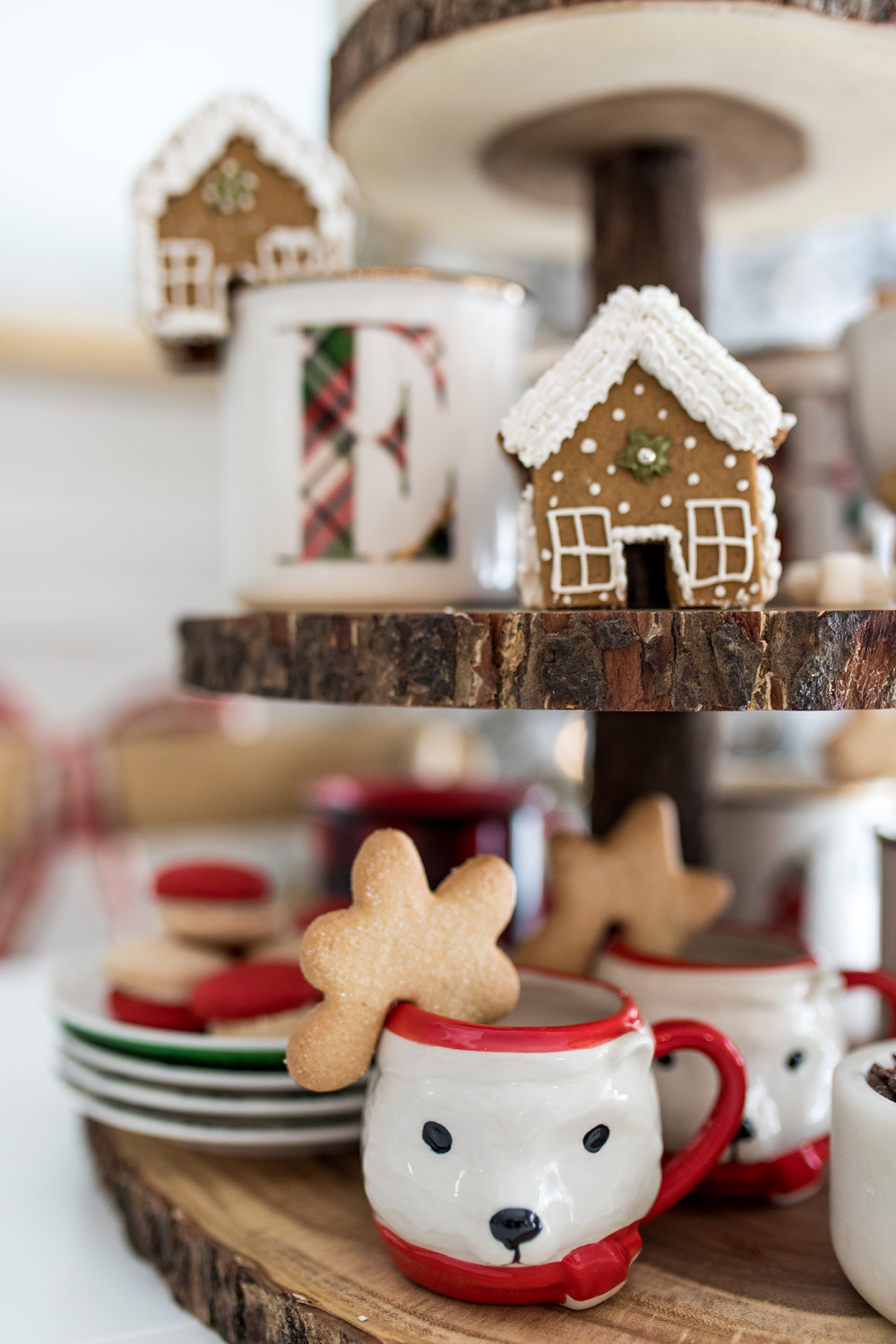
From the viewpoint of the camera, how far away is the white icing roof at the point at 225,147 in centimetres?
62

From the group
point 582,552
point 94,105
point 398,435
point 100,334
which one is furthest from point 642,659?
point 94,105

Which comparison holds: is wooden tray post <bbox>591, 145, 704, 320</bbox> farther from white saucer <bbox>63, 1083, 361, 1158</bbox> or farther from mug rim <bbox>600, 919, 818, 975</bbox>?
white saucer <bbox>63, 1083, 361, 1158</bbox>

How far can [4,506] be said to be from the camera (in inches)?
91.2

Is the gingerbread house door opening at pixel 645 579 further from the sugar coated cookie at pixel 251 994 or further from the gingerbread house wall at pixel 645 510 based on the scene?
the sugar coated cookie at pixel 251 994

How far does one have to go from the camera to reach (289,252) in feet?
2.12

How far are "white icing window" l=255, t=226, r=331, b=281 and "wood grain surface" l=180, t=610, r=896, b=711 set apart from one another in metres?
0.28

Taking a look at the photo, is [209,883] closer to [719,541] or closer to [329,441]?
[329,441]

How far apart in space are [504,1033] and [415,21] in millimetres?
465

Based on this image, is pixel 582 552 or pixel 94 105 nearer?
pixel 582 552

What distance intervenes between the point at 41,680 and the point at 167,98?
1247mm

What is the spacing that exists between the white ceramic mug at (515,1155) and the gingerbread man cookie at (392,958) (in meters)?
0.02

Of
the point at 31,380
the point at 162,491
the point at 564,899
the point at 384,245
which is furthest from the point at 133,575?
the point at 564,899

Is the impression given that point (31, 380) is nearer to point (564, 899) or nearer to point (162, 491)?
point (162, 491)

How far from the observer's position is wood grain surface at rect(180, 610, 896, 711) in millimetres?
430
